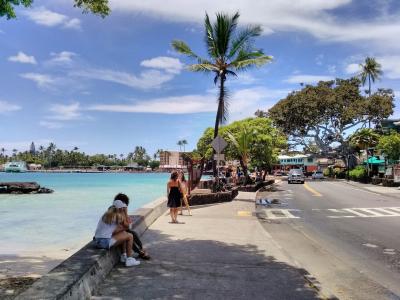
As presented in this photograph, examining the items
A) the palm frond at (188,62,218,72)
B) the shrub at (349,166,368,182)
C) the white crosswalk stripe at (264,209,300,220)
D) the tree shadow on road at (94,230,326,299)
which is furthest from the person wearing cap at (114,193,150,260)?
the shrub at (349,166,368,182)

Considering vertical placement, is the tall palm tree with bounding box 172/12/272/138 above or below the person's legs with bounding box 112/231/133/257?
above

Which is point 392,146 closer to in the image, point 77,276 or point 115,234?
point 115,234

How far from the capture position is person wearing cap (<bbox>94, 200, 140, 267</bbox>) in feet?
26.7

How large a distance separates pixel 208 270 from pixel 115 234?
1669mm

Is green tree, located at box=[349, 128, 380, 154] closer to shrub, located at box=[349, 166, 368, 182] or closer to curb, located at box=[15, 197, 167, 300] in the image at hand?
shrub, located at box=[349, 166, 368, 182]

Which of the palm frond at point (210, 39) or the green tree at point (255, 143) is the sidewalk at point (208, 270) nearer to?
the palm frond at point (210, 39)

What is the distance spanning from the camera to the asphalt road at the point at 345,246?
795 centimetres

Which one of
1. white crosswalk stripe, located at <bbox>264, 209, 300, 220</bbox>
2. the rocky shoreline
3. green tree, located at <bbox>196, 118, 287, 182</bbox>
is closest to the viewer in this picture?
white crosswalk stripe, located at <bbox>264, 209, 300, 220</bbox>

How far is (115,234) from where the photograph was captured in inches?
327

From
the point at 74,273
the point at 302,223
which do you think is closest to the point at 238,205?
the point at 302,223

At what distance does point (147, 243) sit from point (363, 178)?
165 ft

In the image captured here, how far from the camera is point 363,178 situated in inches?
2242

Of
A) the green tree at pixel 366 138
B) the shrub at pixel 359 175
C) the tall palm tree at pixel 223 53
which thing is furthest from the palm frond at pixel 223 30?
the green tree at pixel 366 138

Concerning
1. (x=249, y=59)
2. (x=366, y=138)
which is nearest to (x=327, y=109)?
(x=366, y=138)
